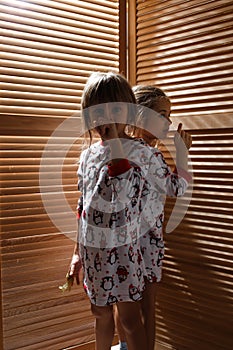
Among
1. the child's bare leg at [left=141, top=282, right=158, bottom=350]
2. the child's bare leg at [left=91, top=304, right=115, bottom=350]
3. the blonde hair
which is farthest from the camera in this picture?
the child's bare leg at [left=141, top=282, right=158, bottom=350]

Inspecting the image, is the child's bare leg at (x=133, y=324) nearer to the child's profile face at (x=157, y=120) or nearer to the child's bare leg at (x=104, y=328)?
the child's bare leg at (x=104, y=328)

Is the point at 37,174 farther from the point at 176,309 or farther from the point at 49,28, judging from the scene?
the point at 176,309

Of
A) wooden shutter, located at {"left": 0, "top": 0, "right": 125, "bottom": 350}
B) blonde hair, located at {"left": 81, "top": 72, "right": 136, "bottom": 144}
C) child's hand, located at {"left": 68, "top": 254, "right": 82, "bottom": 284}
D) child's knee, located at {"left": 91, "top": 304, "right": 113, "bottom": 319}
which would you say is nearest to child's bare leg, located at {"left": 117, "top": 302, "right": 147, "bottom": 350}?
child's knee, located at {"left": 91, "top": 304, "right": 113, "bottom": 319}

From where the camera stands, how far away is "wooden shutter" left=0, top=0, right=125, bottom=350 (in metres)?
1.47

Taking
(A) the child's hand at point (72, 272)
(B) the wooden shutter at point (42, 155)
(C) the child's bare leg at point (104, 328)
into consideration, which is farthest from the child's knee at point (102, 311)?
(B) the wooden shutter at point (42, 155)

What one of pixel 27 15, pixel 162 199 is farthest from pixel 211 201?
pixel 27 15

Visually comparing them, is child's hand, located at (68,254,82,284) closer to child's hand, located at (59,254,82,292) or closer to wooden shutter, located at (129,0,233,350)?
child's hand, located at (59,254,82,292)

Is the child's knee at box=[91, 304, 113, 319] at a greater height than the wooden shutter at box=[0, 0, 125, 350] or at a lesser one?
lesser

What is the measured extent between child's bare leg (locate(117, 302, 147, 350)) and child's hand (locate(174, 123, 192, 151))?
50cm

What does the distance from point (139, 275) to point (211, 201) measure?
33cm

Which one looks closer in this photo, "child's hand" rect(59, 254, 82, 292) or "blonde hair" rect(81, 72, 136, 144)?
"blonde hair" rect(81, 72, 136, 144)

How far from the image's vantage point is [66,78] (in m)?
1.58

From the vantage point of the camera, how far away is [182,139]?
149 centimetres

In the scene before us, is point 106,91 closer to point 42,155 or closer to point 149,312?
point 42,155
